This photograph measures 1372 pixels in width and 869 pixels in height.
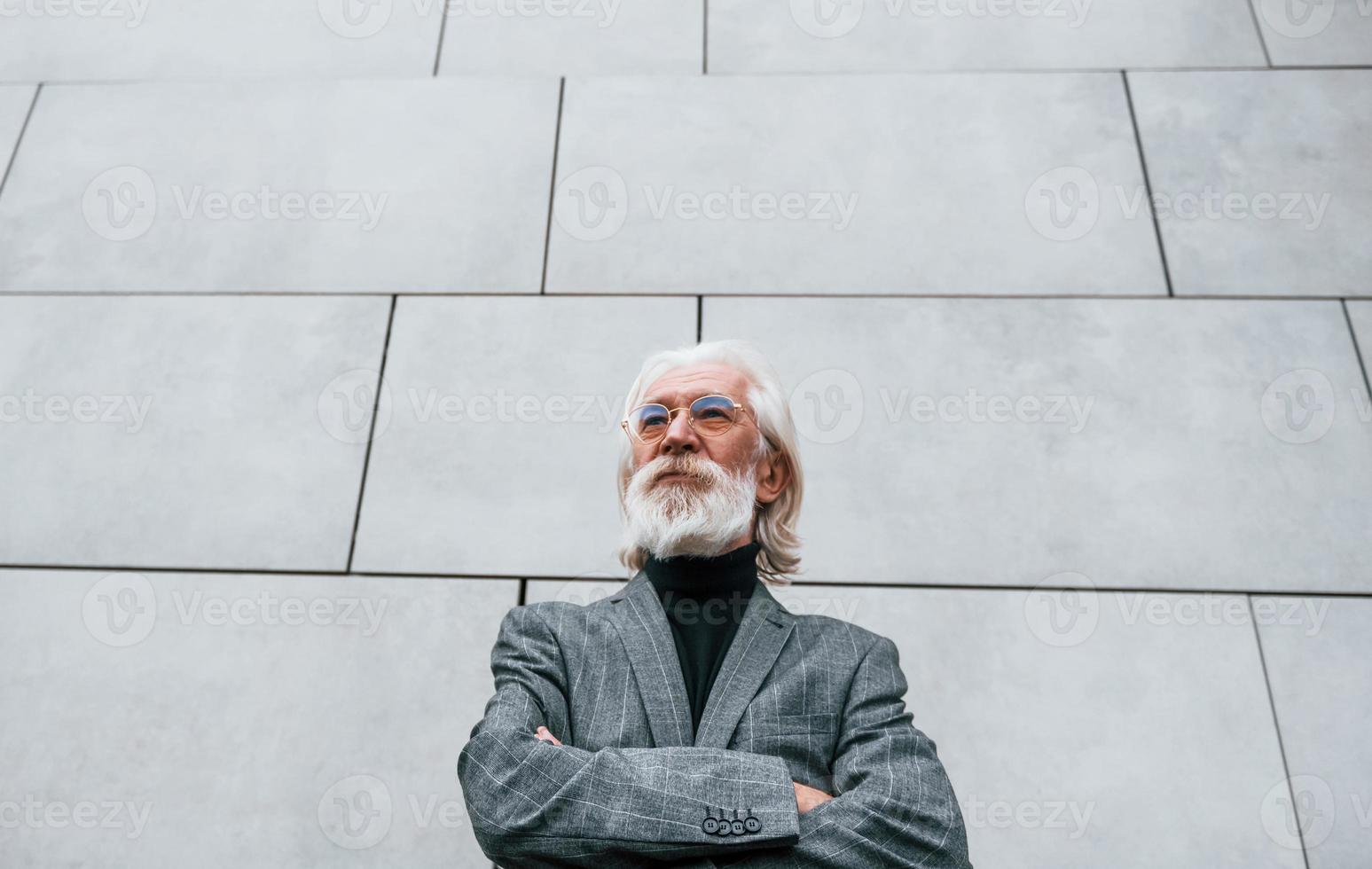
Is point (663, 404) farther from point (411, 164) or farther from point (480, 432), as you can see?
point (411, 164)

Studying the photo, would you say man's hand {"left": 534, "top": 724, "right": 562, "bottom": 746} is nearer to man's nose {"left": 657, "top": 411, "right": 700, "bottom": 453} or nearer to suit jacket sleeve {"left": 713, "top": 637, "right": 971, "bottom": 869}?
suit jacket sleeve {"left": 713, "top": 637, "right": 971, "bottom": 869}

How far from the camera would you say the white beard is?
2131 millimetres

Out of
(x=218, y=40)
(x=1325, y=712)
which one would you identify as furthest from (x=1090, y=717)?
(x=218, y=40)

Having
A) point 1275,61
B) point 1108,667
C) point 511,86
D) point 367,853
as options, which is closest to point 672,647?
point 367,853

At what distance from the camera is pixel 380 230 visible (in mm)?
3326

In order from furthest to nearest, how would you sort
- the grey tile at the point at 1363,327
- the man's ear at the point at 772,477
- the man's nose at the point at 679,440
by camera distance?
the grey tile at the point at 1363,327 < the man's ear at the point at 772,477 < the man's nose at the point at 679,440

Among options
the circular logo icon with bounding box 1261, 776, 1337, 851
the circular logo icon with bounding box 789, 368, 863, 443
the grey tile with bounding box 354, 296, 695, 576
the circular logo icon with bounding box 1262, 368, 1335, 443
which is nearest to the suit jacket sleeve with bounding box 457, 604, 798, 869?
the grey tile with bounding box 354, 296, 695, 576

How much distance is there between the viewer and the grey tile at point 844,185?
3195 mm

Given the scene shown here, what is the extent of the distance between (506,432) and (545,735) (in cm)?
125

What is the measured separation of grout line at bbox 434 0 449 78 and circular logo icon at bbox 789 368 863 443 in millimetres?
1663

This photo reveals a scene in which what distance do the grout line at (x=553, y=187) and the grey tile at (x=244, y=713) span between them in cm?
92

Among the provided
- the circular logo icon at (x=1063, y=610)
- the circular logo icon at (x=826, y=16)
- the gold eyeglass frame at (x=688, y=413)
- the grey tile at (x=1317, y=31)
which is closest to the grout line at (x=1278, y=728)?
the circular logo icon at (x=1063, y=610)

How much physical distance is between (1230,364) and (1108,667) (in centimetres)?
97

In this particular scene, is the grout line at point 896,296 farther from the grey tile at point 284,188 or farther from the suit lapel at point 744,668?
the suit lapel at point 744,668
